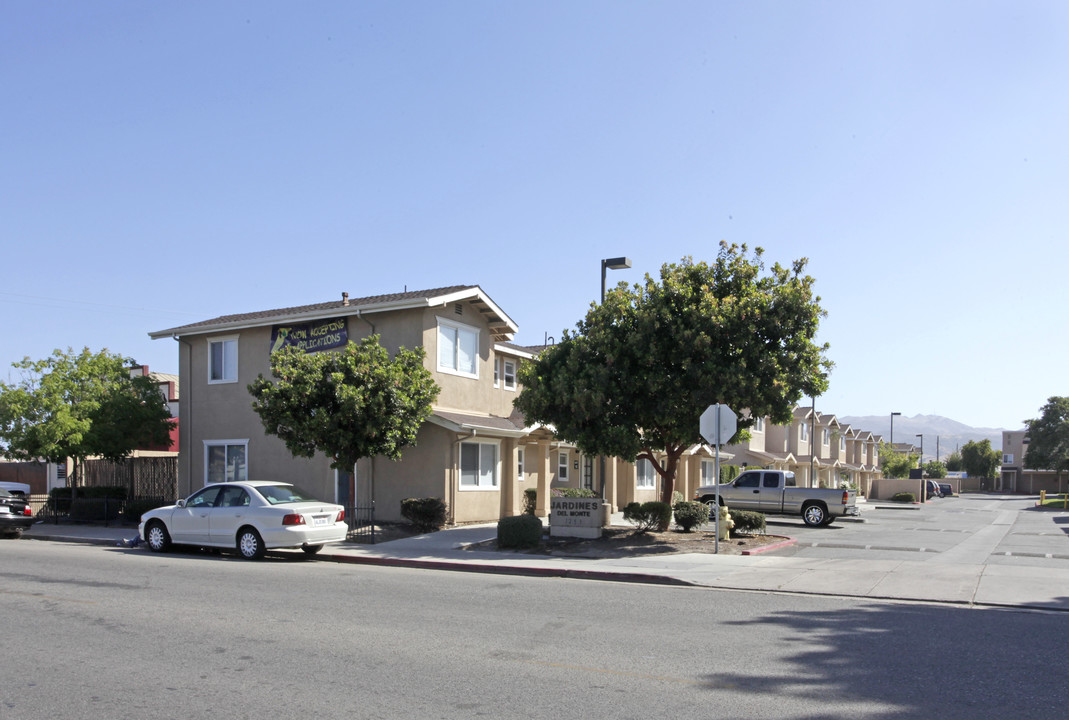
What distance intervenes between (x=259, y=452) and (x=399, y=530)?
6.04 meters

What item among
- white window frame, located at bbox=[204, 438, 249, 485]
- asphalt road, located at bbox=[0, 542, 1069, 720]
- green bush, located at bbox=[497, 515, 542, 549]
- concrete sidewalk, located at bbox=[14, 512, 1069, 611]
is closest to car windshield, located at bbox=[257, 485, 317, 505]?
concrete sidewalk, located at bbox=[14, 512, 1069, 611]

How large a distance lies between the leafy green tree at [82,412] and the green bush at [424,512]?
9287 millimetres

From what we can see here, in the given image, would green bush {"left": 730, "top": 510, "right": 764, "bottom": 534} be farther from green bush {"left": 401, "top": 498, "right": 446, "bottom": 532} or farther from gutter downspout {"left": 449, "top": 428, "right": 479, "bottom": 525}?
green bush {"left": 401, "top": 498, "right": 446, "bottom": 532}

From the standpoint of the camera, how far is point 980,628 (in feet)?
31.7

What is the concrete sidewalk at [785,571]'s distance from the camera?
12492 millimetres

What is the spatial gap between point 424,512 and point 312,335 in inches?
256

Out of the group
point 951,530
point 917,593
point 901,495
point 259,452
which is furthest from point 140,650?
point 901,495

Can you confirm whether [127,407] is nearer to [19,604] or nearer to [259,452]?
[259,452]

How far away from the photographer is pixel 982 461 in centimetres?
11131

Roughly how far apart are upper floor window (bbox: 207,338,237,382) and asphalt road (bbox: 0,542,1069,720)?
1338 centimetres

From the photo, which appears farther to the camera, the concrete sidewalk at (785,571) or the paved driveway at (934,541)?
the paved driveway at (934,541)

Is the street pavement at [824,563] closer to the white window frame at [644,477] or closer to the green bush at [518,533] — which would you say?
the green bush at [518,533]

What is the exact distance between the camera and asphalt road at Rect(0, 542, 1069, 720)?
6414mm

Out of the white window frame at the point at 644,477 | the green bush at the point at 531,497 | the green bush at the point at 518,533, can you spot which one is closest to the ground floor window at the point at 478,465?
the green bush at the point at 531,497
